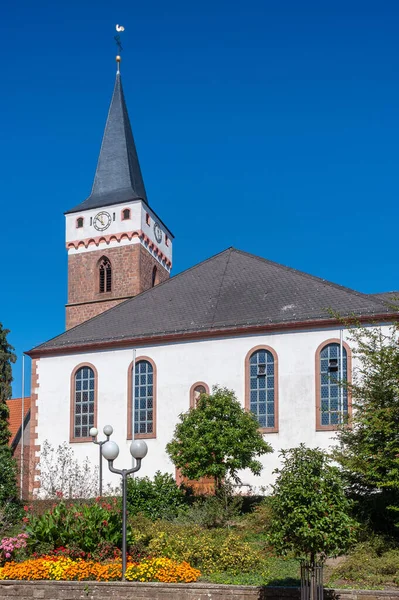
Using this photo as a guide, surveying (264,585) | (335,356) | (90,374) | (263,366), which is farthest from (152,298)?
(264,585)

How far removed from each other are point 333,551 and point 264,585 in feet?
6.09

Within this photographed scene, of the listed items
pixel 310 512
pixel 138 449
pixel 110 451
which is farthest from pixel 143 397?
pixel 310 512

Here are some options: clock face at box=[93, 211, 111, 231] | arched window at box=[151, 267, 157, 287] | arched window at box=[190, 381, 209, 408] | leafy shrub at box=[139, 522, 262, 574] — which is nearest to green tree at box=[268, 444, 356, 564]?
leafy shrub at box=[139, 522, 262, 574]

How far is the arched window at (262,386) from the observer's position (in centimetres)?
2941

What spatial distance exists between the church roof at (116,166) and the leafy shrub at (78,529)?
29.9m

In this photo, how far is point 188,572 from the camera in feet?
50.8

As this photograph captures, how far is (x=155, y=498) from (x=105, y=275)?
22.3m

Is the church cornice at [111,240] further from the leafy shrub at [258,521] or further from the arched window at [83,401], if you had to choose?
the leafy shrub at [258,521]

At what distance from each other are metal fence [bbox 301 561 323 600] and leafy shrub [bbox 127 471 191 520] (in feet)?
34.6

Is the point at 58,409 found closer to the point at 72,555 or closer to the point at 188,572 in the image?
the point at 72,555

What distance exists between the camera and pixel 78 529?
57.7 ft

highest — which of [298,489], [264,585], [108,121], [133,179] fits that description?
[108,121]

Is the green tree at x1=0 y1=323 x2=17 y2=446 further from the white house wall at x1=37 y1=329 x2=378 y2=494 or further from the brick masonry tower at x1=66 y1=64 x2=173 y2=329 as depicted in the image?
the white house wall at x1=37 y1=329 x2=378 y2=494

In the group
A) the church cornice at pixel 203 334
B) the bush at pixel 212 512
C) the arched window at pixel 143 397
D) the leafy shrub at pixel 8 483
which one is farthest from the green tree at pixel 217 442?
the leafy shrub at pixel 8 483
